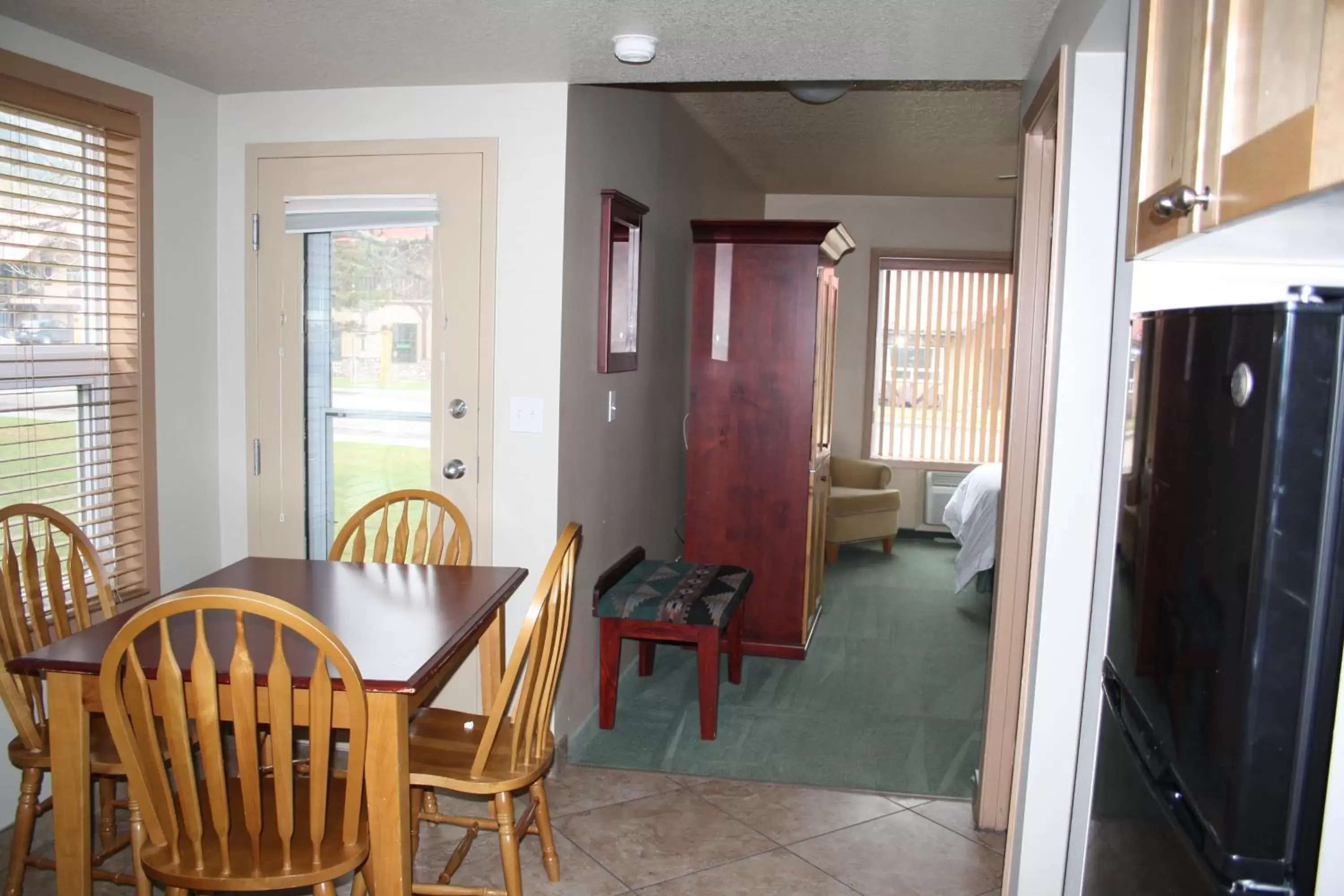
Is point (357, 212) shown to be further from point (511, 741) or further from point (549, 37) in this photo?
point (511, 741)

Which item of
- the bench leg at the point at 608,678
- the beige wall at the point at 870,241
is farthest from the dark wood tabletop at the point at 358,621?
the beige wall at the point at 870,241

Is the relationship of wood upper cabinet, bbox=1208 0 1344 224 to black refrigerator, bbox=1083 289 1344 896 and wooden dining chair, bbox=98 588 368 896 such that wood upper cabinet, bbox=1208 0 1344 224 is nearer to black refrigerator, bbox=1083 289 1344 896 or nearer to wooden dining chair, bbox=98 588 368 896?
black refrigerator, bbox=1083 289 1344 896

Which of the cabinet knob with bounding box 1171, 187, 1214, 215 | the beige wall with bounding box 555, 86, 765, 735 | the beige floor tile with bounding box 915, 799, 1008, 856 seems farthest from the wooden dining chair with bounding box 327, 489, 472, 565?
the cabinet knob with bounding box 1171, 187, 1214, 215

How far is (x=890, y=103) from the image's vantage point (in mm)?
4344

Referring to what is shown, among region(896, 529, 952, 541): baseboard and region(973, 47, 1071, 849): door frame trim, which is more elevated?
region(973, 47, 1071, 849): door frame trim

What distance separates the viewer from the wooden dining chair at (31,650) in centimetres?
223

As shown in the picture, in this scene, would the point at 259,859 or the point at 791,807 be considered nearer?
the point at 259,859

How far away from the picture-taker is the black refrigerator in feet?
3.24

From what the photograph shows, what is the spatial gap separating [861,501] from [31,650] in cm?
508

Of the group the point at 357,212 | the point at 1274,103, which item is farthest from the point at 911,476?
the point at 1274,103

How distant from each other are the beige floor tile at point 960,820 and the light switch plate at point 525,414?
1.66 meters

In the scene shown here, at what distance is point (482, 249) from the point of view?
320cm

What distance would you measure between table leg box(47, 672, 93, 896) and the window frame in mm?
6118

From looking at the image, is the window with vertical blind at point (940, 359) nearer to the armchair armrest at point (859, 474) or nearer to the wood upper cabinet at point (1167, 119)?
the armchair armrest at point (859, 474)
